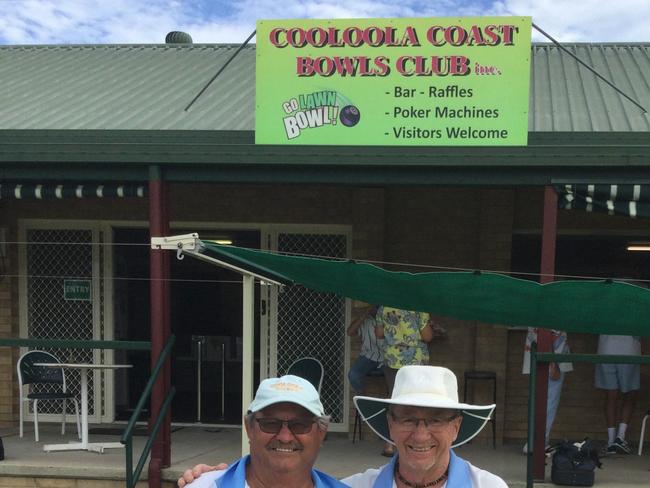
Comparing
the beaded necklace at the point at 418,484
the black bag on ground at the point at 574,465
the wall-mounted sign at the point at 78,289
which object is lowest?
the black bag on ground at the point at 574,465

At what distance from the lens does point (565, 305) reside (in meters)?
3.65

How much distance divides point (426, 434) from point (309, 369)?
4.37 m

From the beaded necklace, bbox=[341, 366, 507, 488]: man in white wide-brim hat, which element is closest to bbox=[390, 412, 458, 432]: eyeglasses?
bbox=[341, 366, 507, 488]: man in white wide-brim hat

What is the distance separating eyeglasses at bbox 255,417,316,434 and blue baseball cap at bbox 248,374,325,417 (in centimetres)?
5

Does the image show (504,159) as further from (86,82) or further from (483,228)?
(86,82)

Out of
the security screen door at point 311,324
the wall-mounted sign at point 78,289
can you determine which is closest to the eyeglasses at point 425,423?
the security screen door at point 311,324

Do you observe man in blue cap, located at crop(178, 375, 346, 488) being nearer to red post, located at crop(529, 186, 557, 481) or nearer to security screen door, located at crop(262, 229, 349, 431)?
red post, located at crop(529, 186, 557, 481)

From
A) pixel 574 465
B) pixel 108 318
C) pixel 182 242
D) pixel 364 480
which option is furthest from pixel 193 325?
pixel 364 480

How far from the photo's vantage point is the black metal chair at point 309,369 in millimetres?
6488

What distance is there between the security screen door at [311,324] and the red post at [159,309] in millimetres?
1751

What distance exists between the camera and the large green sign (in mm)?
4898

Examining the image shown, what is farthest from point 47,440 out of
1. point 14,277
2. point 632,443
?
point 632,443

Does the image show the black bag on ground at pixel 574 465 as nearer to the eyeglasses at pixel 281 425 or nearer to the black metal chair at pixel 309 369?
the black metal chair at pixel 309 369

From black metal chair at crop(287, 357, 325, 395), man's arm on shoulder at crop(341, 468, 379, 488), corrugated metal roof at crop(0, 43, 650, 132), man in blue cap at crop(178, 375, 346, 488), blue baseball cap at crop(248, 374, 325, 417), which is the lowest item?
black metal chair at crop(287, 357, 325, 395)
